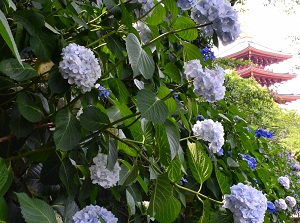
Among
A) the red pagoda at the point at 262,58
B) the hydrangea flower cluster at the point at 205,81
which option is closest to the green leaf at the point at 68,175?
the hydrangea flower cluster at the point at 205,81

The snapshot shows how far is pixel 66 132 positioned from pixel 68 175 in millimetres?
113

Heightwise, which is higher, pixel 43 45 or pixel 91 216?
pixel 43 45

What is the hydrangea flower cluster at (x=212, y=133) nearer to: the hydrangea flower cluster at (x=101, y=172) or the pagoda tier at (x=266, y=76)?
the hydrangea flower cluster at (x=101, y=172)

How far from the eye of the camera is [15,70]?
620 mm

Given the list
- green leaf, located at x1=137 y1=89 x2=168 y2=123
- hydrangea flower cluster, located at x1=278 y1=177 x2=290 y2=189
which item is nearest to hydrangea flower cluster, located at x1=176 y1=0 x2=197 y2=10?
green leaf, located at x1=137 y1=89 x2=168 y2=123

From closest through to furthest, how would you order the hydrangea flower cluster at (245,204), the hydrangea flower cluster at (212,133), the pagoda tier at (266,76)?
the hydrangea flower cluster at (245,204)
the hydrangea flower cluster at (212,133)
the pagoda tier at (266,76)

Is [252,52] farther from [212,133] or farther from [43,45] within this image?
[43,45]

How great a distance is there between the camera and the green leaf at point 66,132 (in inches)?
A: 23.1

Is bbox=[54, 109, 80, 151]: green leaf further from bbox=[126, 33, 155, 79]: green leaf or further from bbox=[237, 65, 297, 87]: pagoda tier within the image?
bbox=[237, 65, 297, 87]: pagoda tier

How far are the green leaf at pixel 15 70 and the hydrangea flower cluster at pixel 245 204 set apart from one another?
410mm

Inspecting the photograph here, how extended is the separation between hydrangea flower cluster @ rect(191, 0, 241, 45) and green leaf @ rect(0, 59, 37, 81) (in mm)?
301

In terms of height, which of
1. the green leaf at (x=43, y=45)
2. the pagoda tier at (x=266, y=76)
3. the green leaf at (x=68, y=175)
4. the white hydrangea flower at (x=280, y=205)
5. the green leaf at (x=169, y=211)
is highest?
the green leaf at (x=43, y=45)

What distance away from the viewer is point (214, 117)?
172 centimetres

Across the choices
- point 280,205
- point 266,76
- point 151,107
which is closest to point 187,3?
point 151,107
